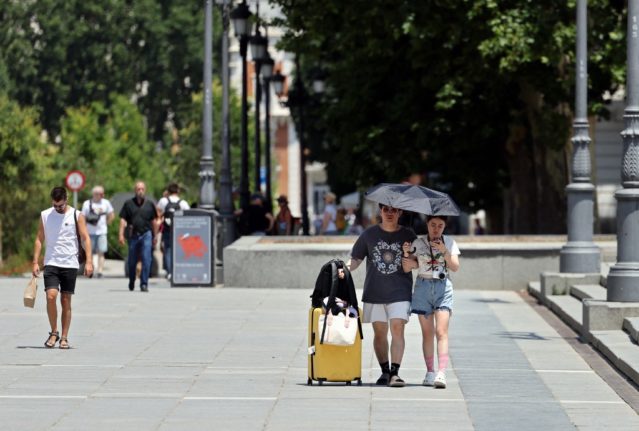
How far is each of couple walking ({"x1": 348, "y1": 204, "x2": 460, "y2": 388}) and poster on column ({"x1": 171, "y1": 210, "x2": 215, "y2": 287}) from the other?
13.9m

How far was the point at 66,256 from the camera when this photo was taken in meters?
17.4

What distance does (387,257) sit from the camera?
14.1 m

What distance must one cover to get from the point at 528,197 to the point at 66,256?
24.5m

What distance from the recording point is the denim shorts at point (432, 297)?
1420 cm

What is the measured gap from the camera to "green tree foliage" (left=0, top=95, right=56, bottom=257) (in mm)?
47656

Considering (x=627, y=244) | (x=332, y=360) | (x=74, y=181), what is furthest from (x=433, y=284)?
(x=74, y=181)

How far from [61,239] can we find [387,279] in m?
4.33

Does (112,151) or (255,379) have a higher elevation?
(112,151)

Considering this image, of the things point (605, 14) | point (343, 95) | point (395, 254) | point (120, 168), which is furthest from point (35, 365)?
point (120, 168)

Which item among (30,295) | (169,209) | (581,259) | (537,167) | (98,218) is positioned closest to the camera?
(30,295)

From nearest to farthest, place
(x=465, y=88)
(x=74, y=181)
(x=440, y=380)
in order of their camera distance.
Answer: (x=440, y=380), (x=465, y=88), (x=74, y=181)

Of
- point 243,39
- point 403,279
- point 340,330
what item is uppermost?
point 243,39

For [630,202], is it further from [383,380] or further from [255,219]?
[255,219]

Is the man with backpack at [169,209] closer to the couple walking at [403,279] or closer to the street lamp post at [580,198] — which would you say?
the street lamp post at [580,198]
